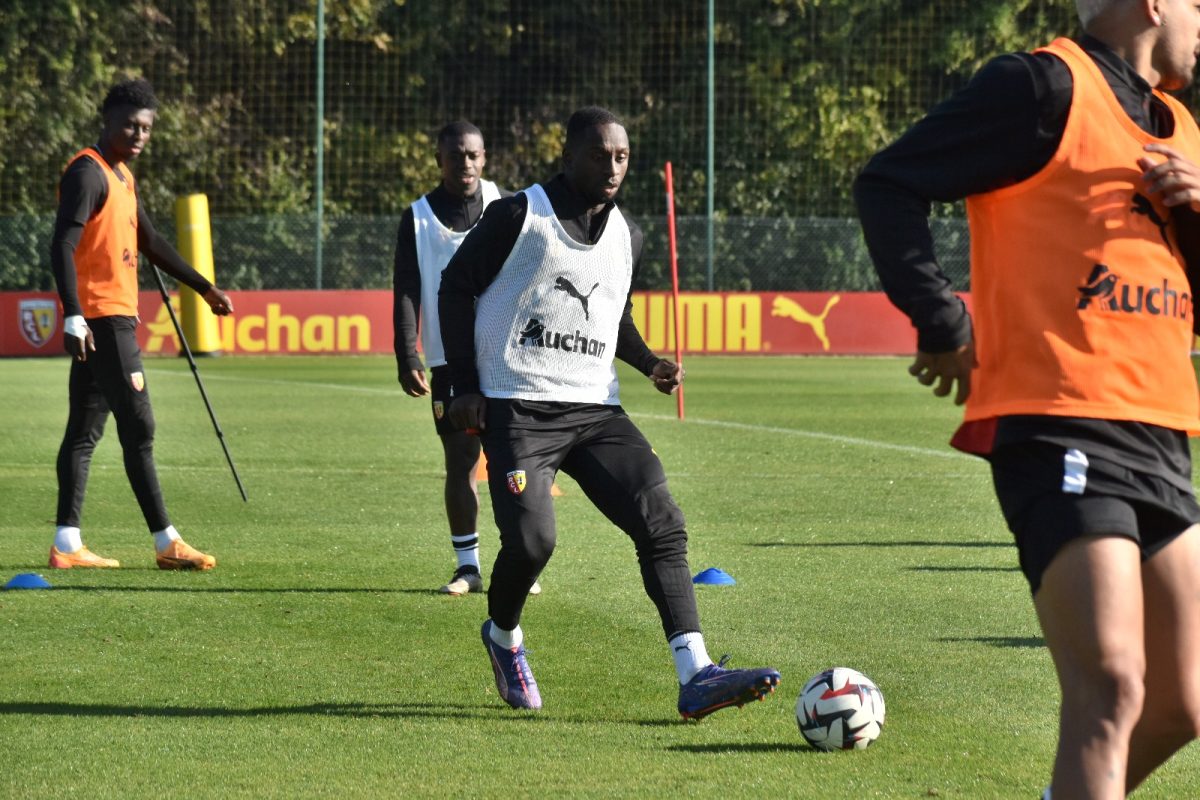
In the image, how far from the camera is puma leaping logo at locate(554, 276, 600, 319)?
238 inches

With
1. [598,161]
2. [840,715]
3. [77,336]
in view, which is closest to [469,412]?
[598,161]

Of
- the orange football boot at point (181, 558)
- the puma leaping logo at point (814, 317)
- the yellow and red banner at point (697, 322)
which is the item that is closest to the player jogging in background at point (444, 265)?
the orange football boot at point (181, 558)

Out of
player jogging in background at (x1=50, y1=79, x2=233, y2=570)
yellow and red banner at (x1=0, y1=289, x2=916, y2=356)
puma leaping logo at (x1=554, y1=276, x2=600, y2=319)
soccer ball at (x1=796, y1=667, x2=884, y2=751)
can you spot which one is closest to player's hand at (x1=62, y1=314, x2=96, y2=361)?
player jogging in background at (x1=50, y1=79, x2=233, y2=570)

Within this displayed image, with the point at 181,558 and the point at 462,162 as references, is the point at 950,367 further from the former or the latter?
the point at 181,558

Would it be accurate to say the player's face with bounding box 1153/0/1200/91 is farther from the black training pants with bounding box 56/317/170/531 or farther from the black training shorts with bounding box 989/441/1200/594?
the black training pants with bounding box 56/317/170/531

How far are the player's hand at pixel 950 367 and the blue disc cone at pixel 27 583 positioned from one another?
558 centimetres

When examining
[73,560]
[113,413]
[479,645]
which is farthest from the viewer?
[73,560]

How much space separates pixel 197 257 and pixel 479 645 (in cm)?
2514

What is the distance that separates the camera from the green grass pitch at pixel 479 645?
511 cm

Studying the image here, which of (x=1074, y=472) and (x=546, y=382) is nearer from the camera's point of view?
(x=1074, y=472)

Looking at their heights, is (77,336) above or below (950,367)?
below

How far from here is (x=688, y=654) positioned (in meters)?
5.68

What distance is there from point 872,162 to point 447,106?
3624cm

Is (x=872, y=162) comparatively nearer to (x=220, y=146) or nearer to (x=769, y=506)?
(x=769, y=506)
